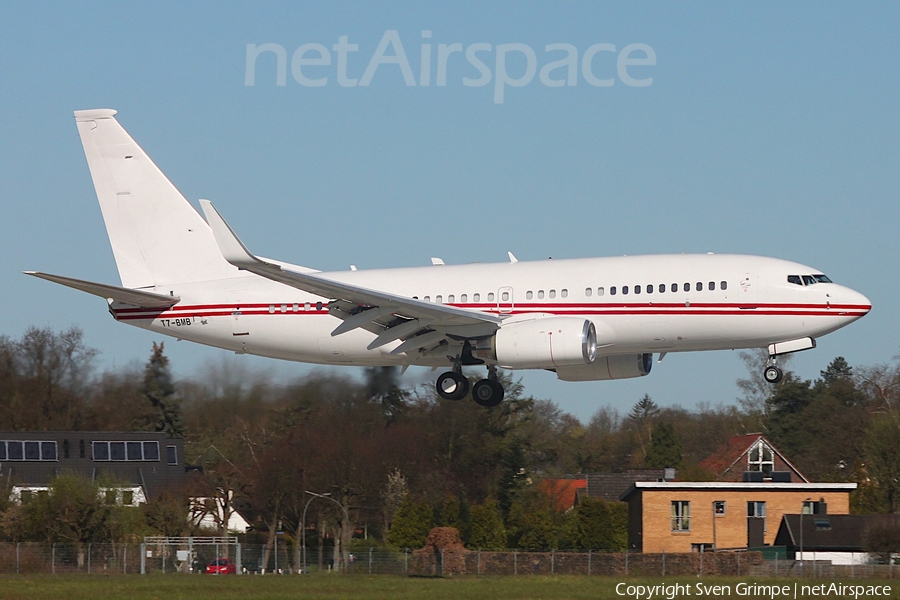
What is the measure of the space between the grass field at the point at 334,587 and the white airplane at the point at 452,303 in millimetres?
6012

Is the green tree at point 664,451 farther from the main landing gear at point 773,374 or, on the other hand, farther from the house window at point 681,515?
the main landing gear at point 773,374

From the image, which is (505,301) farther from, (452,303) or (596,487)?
(596,487)

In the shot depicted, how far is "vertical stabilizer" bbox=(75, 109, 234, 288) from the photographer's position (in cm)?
4138

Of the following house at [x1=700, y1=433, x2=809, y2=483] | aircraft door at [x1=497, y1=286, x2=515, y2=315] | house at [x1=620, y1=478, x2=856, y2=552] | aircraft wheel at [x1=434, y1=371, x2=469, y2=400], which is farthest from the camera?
house at [x1=700, y1=433, x2=809, y2=483]

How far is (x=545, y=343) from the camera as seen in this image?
35.2 meters

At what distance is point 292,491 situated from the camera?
201ft

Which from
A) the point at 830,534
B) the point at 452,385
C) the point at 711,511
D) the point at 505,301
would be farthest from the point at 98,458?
the point at 505,301

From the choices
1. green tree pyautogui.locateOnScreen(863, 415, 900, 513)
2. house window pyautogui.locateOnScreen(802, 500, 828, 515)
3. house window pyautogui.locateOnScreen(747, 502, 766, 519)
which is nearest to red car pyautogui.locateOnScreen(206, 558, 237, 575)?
house window pyautogui.locateOnScreen(747, 502, 766, 519)

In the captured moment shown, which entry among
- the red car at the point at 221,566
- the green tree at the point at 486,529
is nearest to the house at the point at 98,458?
the red car at the point at 221,566

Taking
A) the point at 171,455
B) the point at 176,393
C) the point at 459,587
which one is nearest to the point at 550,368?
Answer: the point at 459,587

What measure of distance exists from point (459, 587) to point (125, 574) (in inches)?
514

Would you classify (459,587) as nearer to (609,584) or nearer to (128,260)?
(609,584)

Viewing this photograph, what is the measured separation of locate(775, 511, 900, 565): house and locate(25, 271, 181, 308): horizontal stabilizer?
1181 inches

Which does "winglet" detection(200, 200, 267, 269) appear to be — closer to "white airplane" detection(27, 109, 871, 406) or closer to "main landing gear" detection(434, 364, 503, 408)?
"white airplane" detection(27, 109, 871, 406)
